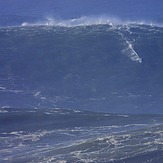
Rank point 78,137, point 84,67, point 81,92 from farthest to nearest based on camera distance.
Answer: point 84,67 → point 81,92 → point 78,137

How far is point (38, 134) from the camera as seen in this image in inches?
1328

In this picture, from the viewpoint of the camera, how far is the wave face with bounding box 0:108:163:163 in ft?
95.0

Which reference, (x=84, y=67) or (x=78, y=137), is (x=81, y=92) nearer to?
(x=84, y=67)

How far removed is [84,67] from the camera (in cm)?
4684

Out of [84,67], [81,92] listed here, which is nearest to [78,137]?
[81,92]

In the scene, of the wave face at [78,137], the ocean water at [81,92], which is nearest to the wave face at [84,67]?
the ocean water at [81,92]

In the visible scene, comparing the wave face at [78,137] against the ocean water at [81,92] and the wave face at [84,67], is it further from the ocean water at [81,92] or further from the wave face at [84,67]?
the wave face at [84,67]

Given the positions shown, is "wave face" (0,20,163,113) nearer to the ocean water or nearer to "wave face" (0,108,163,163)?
the ocean water

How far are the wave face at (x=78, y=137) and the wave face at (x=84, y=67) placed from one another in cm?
193

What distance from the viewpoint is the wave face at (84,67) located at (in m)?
39.9

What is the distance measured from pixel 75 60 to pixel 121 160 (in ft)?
68.7

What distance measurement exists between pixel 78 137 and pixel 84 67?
1482 cm

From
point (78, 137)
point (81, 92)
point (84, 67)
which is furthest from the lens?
point (84, 67)

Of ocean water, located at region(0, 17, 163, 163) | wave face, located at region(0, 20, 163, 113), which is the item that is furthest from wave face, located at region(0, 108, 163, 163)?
wave face, located at region(0, 20, 163, 113)
